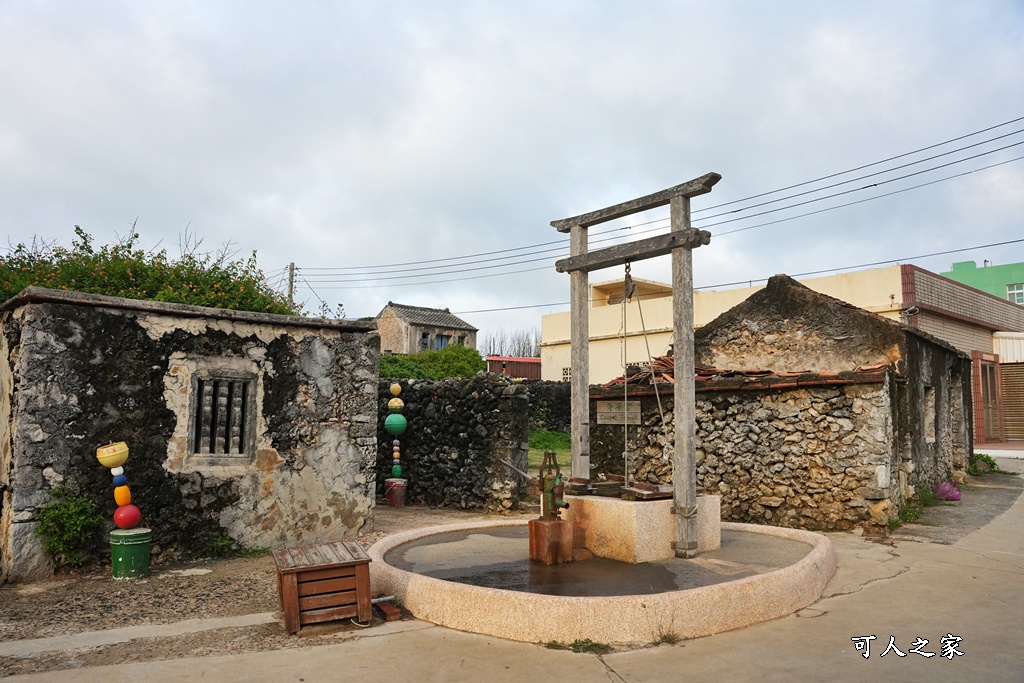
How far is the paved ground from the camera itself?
4.23m

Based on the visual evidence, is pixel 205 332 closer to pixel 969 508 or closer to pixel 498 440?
pixel 498 440

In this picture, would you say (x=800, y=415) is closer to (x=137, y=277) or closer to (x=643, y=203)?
(x=643, y=203)

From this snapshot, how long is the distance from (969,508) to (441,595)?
31.9ft

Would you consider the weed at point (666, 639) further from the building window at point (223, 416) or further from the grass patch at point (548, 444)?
the grass patch at point (548, 444)

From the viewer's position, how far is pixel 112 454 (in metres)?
7.46

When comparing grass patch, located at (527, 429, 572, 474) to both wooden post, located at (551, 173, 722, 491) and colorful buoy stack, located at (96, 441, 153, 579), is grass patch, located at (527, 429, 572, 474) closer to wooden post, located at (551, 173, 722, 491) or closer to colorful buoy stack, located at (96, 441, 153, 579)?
wooden post, located at (551, 173, 722, 491)

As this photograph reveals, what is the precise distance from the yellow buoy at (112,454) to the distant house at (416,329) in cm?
3290

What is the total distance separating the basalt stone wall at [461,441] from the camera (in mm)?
12070

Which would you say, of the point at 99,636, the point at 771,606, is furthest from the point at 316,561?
the point at 771,606

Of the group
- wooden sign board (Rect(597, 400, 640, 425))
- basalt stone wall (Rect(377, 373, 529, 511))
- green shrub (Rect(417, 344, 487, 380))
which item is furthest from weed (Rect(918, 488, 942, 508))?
green shrub (Rect(417, 344, 487, 380))

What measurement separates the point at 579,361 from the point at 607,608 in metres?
3.30

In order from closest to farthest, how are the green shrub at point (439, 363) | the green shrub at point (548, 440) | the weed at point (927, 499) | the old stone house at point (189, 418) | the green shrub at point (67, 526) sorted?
the green shrub at point (67, 526) < the old stone house at point (189, 418) < the weed at point (927, 499) < the green shrub at point (548, 440) < the green shrub at point (439, 363)

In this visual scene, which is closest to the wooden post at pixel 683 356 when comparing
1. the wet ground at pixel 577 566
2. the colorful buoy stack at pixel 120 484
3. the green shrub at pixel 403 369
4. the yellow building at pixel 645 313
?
the wet ground at pixel 577 566

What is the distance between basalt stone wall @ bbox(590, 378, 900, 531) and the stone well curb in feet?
12.6
